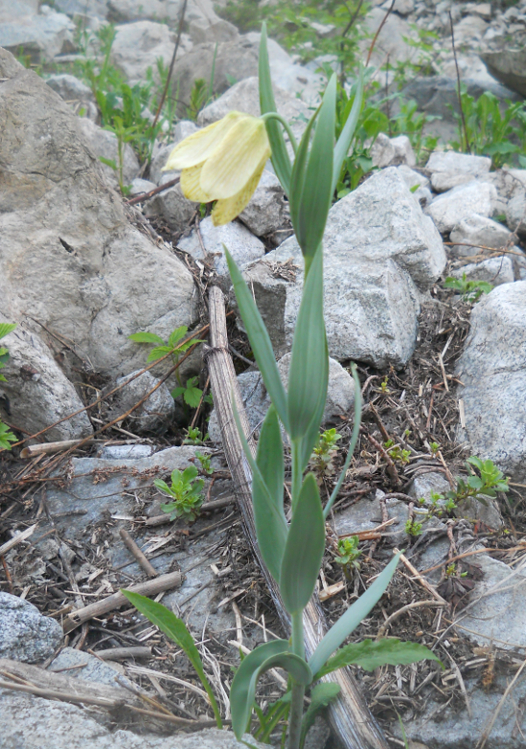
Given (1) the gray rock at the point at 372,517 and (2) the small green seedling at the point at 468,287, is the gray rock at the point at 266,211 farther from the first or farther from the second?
(1) the gray rock at the point at 372,517

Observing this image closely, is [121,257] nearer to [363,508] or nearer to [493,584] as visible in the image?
[363,508]

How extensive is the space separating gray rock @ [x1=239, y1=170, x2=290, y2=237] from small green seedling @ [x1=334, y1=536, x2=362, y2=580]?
185 cm

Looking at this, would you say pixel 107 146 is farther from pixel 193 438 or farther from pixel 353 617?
pixel 353 617

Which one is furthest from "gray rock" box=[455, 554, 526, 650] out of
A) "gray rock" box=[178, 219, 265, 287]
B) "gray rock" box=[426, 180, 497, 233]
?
"gray rock" box=[426, 180, 497, 233]

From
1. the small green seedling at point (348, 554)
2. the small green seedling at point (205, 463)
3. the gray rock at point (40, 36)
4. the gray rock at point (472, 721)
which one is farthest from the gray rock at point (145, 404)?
the gray rock at point (40, 36)

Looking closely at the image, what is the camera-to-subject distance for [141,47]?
23.7 feet

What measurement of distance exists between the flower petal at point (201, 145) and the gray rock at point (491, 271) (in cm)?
194

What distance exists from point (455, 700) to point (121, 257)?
1.94m

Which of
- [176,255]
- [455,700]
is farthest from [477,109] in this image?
[455,700]

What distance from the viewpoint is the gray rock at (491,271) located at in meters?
2.60

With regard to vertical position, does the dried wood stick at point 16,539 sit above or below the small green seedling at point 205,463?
below

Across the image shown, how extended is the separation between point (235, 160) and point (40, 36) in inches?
266

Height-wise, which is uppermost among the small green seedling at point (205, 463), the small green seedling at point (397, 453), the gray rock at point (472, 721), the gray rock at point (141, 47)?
the gray rock at point (141, 47)

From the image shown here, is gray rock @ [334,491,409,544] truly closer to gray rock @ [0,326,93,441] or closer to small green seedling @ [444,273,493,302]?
gray rock @ [0,326,93,441]
